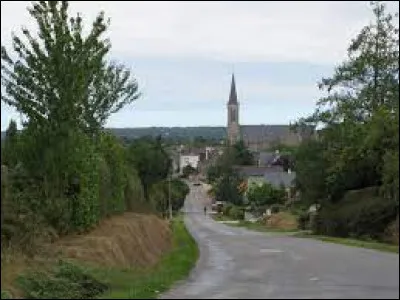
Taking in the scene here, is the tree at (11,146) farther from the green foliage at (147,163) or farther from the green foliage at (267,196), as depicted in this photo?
the green foliage at (267,196)

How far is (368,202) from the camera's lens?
138 feet

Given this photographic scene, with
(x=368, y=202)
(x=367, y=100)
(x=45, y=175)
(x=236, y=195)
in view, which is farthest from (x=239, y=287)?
(x=236, y=195)

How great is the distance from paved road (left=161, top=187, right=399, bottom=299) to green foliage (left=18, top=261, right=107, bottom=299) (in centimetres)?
169

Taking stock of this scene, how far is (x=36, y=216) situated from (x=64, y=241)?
1742 millimetres

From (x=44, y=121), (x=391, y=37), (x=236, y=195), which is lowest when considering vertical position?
(x=236, y=195)

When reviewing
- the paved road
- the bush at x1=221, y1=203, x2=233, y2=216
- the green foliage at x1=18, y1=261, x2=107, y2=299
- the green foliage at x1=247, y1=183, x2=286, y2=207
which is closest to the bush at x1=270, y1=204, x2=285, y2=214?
the green foliage at x1=247, y1=183, x2=286, y2=207

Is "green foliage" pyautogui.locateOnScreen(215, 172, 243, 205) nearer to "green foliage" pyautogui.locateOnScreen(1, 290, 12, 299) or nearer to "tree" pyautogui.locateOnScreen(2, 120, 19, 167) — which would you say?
"tree" pyautogui.locateOnScreen(2, 120, 19, 167)

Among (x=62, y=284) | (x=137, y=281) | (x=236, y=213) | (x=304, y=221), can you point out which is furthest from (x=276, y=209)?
(x=62, y=284)

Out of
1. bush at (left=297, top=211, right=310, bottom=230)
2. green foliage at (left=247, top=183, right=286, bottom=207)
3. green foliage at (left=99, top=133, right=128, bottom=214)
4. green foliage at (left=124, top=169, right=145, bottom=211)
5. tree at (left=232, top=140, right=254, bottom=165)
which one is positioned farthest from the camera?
tree at (left=232, top=140, right=254, bottom=165)

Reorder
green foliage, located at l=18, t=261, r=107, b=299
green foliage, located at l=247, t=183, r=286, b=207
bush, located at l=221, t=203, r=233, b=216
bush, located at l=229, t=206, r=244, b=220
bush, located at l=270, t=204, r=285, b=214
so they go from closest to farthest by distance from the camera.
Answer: green foliage, located at l=18, t=261, r=107, b=299 → bush, located at l=270, t=204, r=285, b=214 → bush, located at l=229, t=206, r=244, b=220 → green foliage, located at l=247, t=183, r=286, b=207 → bush, located at l=221, t=203, r=233, b=216

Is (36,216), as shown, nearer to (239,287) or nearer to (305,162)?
(239,287)

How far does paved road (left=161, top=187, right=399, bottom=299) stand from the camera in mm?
15836

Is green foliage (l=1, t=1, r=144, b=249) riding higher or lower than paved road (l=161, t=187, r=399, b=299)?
higher

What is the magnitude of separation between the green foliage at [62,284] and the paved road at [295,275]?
1693 mm
